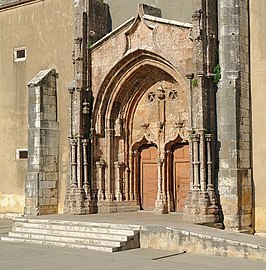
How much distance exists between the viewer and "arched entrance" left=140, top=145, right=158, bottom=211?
55.5 ft

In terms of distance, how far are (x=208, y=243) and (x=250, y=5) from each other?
21.4ft

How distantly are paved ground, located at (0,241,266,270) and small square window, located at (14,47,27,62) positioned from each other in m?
8.99

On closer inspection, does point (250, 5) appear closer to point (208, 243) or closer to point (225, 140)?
point (225, 140)

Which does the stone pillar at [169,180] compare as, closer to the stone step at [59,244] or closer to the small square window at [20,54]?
the stone step at [59,244]

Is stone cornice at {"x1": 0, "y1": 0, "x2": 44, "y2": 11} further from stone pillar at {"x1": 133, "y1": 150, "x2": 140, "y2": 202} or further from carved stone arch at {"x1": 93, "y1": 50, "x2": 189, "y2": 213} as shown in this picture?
stone pillar at {"x1": 133, "y1": 150, "x2": 140, "y2": 202}

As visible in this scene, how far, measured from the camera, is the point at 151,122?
55.5 feet

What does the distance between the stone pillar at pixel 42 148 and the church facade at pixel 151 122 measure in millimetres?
32

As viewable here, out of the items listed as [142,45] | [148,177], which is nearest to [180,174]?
[148,177]

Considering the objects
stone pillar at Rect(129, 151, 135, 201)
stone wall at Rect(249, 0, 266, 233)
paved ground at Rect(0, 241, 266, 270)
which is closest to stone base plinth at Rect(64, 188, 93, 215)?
stone pillar at Rect(129, 151, 135, 201)

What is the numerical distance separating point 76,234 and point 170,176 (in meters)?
4.11

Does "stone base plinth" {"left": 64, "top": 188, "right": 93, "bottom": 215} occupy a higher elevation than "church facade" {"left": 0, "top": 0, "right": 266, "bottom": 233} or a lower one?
lower

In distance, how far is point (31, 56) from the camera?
19.4 meters

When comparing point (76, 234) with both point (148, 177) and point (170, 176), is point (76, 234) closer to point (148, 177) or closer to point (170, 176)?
point (170, 176)

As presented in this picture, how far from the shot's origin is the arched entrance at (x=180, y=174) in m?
16.2
